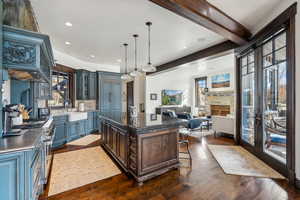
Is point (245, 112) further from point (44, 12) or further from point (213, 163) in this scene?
point (44, 12)

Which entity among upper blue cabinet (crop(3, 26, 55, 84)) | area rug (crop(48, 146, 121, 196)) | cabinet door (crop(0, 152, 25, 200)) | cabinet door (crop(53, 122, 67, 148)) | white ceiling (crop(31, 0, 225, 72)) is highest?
white ceiling (crop(31, 0, 225, 72))

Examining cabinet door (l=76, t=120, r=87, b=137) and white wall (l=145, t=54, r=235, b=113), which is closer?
cabinet door (l=76, t=120, r=87, b=137)

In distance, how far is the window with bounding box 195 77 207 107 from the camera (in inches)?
384

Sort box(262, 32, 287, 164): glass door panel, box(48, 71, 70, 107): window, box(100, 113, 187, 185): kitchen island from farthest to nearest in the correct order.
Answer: box(48, 71, 70, 107): window
box(262, 32, 287, 164): glass door panel
box(100, 113, 187, 185): kitchen island

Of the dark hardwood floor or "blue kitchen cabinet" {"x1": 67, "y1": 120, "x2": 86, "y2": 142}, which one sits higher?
"blue kitchen cabinet" {"x1": 67, "y1": 120, "x2": 86, "y2": 142}

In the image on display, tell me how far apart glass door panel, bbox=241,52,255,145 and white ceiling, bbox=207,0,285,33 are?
1022 mm

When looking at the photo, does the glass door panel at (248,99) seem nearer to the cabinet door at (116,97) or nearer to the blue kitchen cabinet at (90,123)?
the cabinet door at (116,97)

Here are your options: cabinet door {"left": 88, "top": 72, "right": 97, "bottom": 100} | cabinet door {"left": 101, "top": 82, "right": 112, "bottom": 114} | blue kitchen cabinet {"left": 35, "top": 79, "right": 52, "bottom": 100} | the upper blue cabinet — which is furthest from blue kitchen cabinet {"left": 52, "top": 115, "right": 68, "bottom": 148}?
the upper blue cabinet

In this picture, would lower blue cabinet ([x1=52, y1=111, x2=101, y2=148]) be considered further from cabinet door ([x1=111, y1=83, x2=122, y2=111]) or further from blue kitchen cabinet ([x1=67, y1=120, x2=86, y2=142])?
cabinet door ([x1=111, y1=83, x2=122, y2=111])

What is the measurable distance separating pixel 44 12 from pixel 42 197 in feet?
10.3

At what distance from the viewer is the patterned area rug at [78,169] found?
7.60 feet

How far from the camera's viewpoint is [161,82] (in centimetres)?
902

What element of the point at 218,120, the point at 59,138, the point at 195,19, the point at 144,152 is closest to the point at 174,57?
the point at 218,120

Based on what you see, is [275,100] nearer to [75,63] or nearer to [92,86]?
[92,86]
